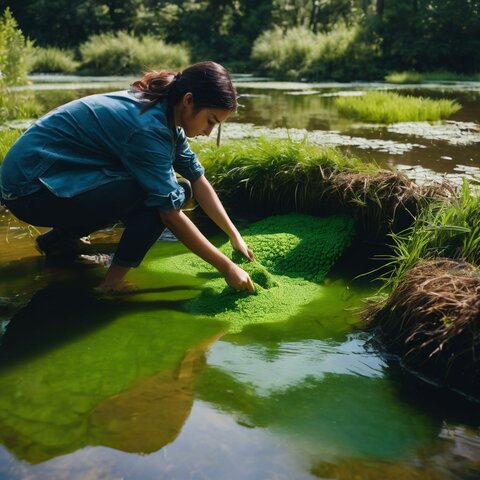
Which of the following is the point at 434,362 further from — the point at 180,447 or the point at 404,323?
the point at 180,447

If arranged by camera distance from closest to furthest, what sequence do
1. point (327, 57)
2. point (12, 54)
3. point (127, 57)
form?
1. point (12, 54)
2. point (327, 57)
3. point (127, 57)

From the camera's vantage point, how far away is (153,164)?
207cm

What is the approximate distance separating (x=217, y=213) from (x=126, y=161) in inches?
21.0

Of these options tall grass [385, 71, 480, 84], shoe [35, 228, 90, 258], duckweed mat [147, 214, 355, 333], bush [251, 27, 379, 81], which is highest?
shoe [35, 228, 90, 258]

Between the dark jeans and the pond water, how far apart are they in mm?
238

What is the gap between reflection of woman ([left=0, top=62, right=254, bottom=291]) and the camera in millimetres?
2070

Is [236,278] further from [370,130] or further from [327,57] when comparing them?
[327,57]

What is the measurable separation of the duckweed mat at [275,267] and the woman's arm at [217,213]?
0.07 meters

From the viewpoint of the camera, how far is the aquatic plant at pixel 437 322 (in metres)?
1.73

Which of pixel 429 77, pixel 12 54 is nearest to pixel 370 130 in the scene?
pixel 12 54

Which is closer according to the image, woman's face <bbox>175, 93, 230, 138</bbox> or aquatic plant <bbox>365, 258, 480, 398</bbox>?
aquatic plant <bbox>365, 258, 480, 398</bbox>

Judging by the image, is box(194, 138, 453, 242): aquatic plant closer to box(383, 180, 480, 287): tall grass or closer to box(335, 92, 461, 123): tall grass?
box(383, 180, 480, 287): tall grass

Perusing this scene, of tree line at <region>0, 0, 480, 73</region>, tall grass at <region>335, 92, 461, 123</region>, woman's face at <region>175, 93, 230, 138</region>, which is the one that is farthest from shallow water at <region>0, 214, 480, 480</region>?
tree line at <region>0, 0, 480, 73</region>

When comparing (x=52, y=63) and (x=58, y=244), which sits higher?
(x=58, y=244)
